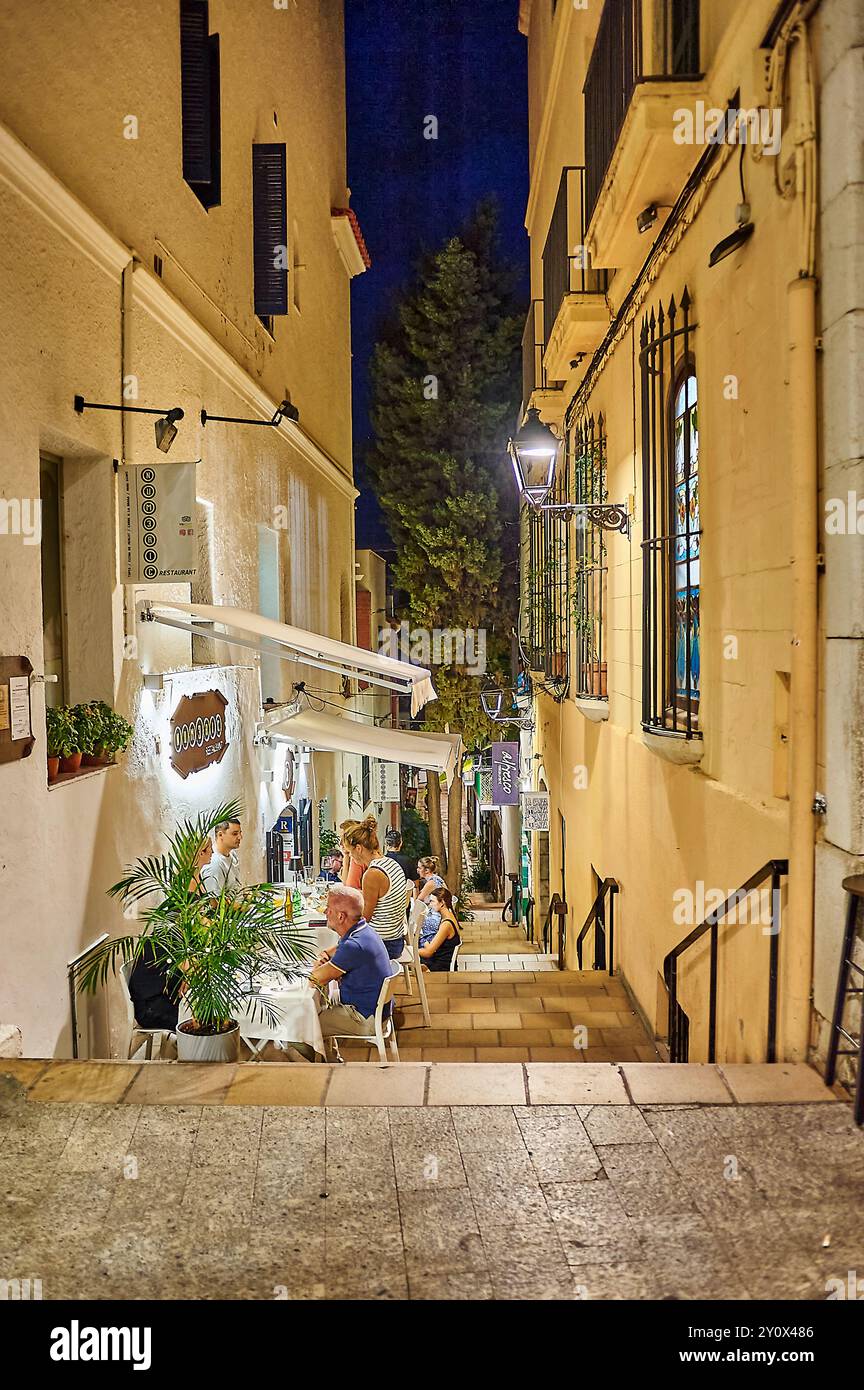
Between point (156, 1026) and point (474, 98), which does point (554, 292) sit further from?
point (474, 98)

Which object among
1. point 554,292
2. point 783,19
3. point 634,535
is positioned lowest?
point 634,535

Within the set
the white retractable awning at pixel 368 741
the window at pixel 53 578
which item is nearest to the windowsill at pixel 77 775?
the window at pixel 53 578

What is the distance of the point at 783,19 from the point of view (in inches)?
149

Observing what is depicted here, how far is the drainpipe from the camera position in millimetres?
3703

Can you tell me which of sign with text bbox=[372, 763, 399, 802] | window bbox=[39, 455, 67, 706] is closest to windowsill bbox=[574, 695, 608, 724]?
window bbox=[39, 455, 67, 706]

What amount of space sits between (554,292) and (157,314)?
5.15 meters

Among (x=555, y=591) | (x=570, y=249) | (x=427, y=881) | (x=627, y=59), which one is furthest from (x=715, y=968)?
(x=555, y=591)

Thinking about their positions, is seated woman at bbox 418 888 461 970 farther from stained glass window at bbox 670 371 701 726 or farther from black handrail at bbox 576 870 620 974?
stained glass window at bbox 670 371 701 726

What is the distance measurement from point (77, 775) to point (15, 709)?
33.0 inches

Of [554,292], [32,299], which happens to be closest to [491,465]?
[554,292]

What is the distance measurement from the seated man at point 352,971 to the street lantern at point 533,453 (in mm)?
3574

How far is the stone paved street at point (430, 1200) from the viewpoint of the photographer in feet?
8.75

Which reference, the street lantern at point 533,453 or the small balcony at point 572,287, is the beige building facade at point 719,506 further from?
the street lantern at point 533,453
